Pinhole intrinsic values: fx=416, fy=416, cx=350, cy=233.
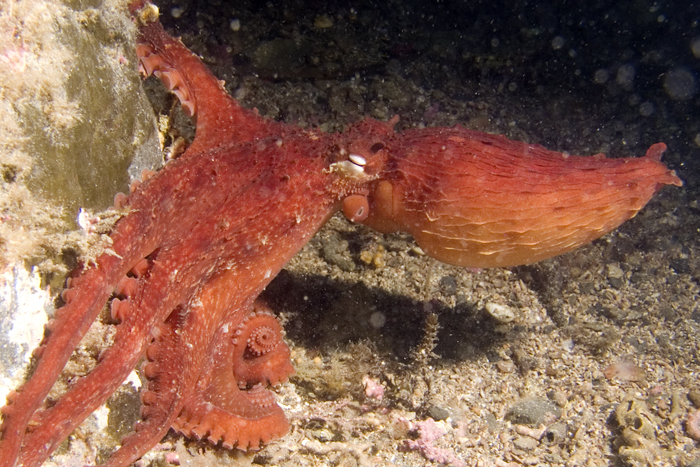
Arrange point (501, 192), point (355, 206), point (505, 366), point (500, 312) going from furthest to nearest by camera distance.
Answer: point (500, 312), point (505, 366), point (355, 206), point (501, 192)

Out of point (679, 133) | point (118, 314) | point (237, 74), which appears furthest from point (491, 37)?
point (118, 314)

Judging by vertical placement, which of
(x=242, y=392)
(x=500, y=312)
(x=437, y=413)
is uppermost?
(x=500, y=312)

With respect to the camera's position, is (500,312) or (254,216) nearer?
(254,216)

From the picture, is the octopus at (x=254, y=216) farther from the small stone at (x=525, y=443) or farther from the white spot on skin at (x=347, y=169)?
the small stone at (x=525, y=443)

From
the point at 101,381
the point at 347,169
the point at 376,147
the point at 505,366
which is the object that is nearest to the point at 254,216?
the point at 347,169

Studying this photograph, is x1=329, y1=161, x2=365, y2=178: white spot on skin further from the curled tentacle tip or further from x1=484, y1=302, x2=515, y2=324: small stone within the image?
x1=484, y1=302, x2=515, y2=324: small stone

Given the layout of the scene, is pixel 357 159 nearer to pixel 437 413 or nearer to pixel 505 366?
pixel 437 413

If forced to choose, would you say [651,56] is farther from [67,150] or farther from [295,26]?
[67,150]

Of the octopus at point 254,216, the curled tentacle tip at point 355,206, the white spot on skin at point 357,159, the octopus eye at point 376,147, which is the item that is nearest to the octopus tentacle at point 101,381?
the octopus at point 254,216
